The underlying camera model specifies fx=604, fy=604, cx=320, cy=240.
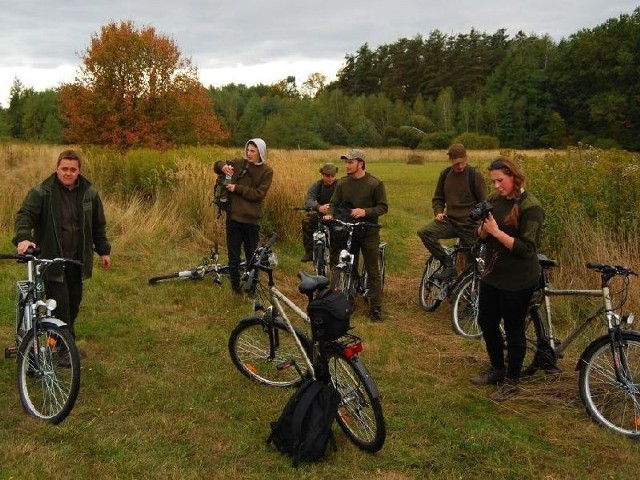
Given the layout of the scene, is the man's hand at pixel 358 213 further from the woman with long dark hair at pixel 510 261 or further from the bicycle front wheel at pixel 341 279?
the woman with long dark hair at pixel 510 261

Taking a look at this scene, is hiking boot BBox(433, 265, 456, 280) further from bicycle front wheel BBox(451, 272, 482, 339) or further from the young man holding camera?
bicycle front wheel BBox(451, 272, 482, 339)

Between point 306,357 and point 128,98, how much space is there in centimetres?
2636

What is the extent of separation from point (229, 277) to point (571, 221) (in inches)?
170

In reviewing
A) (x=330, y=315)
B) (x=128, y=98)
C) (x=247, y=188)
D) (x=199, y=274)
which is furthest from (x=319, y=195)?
(x=128, y=98)

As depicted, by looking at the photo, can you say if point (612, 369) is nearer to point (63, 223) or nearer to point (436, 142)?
point (63, 223)

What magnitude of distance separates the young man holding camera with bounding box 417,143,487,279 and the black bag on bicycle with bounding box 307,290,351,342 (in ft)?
11.1

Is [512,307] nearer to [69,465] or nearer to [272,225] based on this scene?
[69,465]

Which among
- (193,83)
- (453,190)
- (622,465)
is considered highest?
(193,83)

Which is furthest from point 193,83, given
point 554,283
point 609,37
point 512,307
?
point 609,37

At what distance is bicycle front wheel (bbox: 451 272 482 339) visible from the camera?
6.43 m

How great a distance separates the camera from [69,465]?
11.9 ft

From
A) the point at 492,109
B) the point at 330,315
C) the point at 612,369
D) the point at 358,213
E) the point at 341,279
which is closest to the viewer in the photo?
the point at 330,315

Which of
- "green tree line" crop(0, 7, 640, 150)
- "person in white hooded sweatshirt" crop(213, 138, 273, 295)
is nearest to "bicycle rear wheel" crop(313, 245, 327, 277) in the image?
"person in white hooded sweatshirt" crop(213, 138, 273, 295)

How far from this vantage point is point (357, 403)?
3.86m
